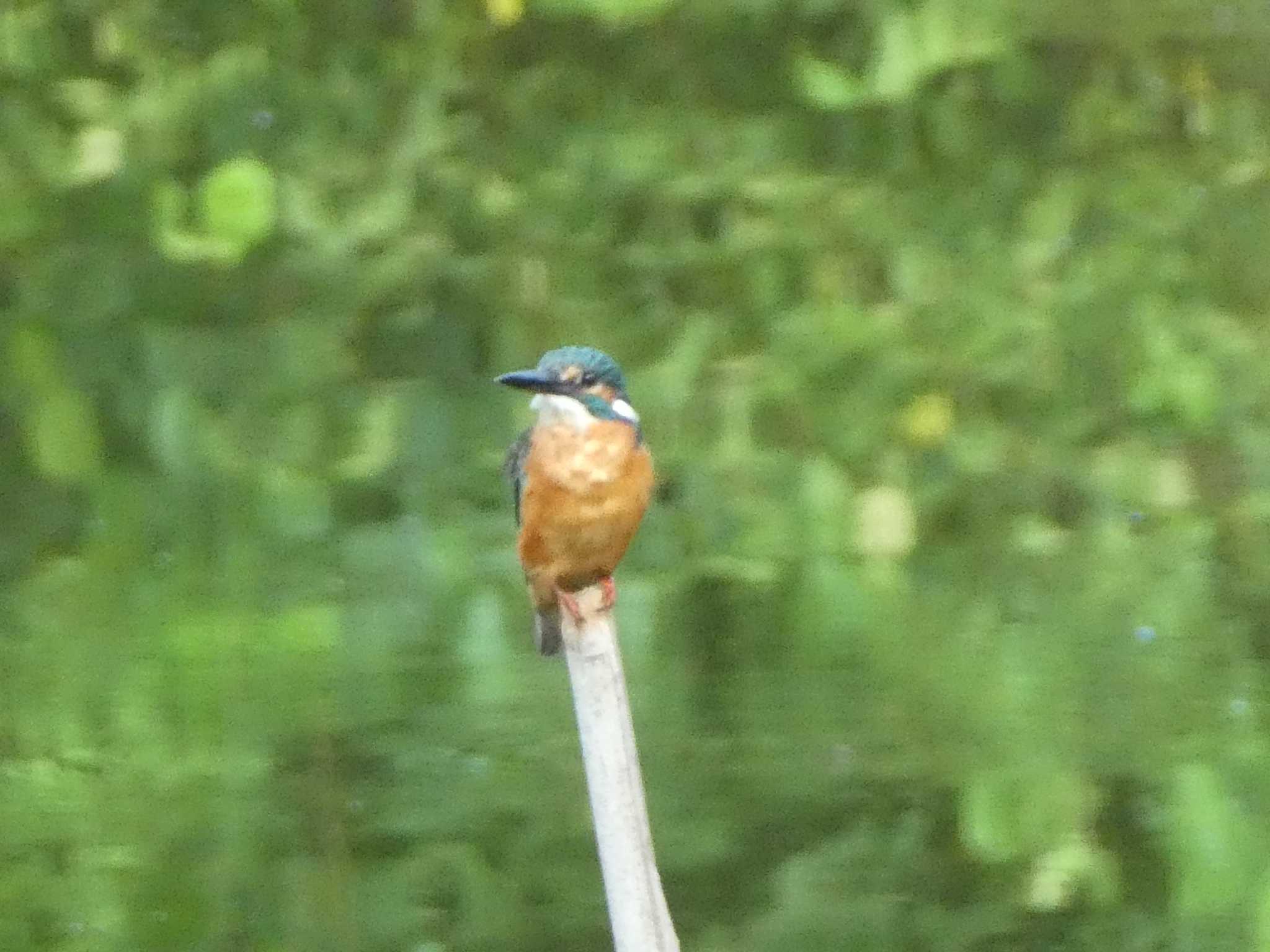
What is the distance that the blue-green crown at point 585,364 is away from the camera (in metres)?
0.59

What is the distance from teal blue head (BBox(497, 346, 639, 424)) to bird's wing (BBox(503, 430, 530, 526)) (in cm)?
2

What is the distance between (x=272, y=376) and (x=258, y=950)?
1.04 feet

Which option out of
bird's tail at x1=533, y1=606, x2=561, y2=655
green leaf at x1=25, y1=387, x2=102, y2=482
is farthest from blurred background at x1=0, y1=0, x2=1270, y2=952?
bird's tail at x1=533, y1=606, x2=561, y2=655

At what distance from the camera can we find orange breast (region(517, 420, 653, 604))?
0.57 meters

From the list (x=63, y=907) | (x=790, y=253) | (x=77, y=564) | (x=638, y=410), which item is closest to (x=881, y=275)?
(x=790, y=253)

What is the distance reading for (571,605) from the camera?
0.60 metres

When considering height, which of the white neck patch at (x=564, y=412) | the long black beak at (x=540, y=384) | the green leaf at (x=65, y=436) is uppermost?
the green leaf at (x=65, y=436)

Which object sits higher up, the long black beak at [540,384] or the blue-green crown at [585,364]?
the blue-green crown at [585,364]

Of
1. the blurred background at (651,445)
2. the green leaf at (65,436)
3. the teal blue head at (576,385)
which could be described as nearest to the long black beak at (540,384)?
the teal blue head at (576,385)

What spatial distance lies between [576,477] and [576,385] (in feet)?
0.14

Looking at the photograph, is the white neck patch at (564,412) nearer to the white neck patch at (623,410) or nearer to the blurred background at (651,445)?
the white neck patch at (623,410)

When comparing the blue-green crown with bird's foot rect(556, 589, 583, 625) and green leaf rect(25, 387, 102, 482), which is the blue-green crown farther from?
green leaf rect(25, 387, 102, 482)

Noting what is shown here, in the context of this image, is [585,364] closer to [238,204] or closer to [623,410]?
[623,410]

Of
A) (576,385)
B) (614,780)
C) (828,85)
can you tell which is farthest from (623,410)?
(828,85)
